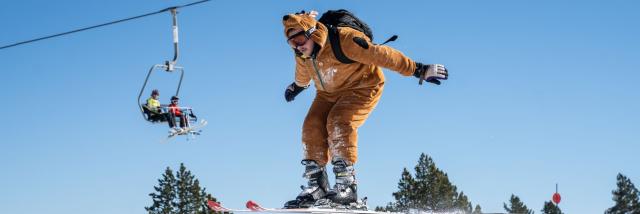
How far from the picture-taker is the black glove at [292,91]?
8141 millimetres

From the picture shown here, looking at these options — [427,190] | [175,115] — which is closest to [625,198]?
[427,190]

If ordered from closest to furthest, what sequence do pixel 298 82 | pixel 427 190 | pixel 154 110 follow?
pixel 298 82
pixel 154 110
pixel 427 190

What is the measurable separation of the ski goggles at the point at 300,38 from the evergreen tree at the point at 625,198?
158 ft

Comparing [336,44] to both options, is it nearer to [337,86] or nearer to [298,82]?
[337,86]

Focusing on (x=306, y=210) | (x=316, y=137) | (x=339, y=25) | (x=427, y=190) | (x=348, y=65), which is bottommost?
(x=306, y=210)

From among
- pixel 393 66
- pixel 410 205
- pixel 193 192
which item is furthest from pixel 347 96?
pixel 193 192

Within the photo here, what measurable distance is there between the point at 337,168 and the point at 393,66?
103 cm

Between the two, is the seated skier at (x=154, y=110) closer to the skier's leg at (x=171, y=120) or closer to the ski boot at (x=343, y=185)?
the skier's leg at (x=171, y=120)

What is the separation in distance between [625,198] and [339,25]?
48.7 metres

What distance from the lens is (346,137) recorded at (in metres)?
7.04

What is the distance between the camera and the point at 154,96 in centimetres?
1577

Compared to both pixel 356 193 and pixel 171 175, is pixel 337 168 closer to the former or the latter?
pixel 356 193

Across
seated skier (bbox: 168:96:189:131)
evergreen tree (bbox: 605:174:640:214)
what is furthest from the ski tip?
evergreen tree (bbox: 605:174:640:214)

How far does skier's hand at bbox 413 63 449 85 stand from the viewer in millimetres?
7027
